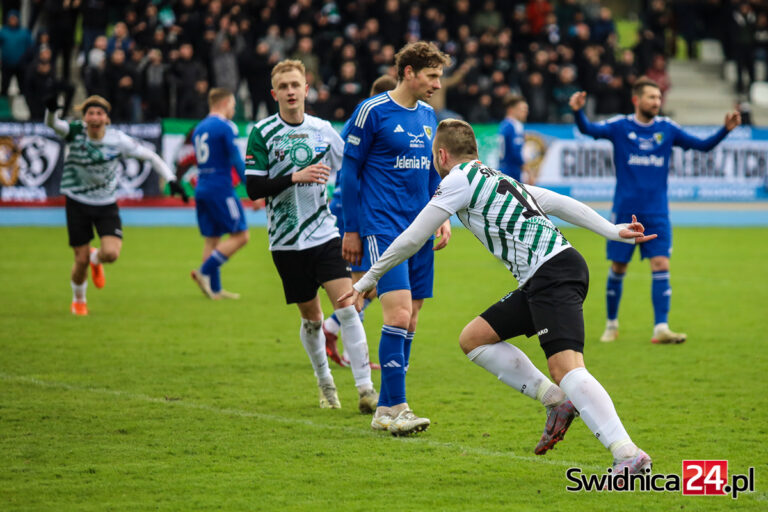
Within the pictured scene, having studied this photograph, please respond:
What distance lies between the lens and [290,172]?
7.24 m

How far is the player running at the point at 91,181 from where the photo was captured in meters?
11.3

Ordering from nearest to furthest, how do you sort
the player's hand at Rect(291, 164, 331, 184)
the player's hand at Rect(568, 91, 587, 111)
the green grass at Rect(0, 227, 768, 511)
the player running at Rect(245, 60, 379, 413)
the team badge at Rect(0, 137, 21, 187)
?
the green grass at Rect(0, 227, 768, 511)
the player's hand at Rect(291, 164, 331, 184)
the player running at Rect(245, 60, 379, 413)
the player's hand at Rect(568, 91, 587, 111)
the team badge at Rect(0, 137, 21, 187)

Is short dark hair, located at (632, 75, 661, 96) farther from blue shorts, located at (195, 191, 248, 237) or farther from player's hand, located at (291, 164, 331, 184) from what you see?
blue shorts, located at (195, 191, 248, 237)

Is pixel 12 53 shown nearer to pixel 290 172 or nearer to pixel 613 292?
pixel 613 292

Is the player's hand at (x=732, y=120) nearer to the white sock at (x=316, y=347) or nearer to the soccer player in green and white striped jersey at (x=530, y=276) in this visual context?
the soccer player in green and white striped jersey at (x=530, y=276)

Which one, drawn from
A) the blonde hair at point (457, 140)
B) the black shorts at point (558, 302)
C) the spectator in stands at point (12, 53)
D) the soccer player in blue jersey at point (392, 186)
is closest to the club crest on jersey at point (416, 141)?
the soccer player in blue jersey at point (392, 186)

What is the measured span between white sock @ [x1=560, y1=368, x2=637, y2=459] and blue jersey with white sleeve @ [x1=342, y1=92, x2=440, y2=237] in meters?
1.82

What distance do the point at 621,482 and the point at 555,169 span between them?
19.2m

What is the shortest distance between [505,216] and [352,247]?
132 centimetres

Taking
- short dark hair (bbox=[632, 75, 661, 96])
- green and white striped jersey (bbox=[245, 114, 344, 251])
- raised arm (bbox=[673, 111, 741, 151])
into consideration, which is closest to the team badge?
short dark hair (bbox=[632, 75, 661, 96])

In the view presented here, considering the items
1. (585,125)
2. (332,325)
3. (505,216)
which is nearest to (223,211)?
(332,325)

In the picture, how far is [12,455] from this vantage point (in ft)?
19.4

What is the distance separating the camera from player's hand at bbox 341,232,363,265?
6539mm

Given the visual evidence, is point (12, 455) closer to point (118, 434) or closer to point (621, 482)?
point (118, 434)
